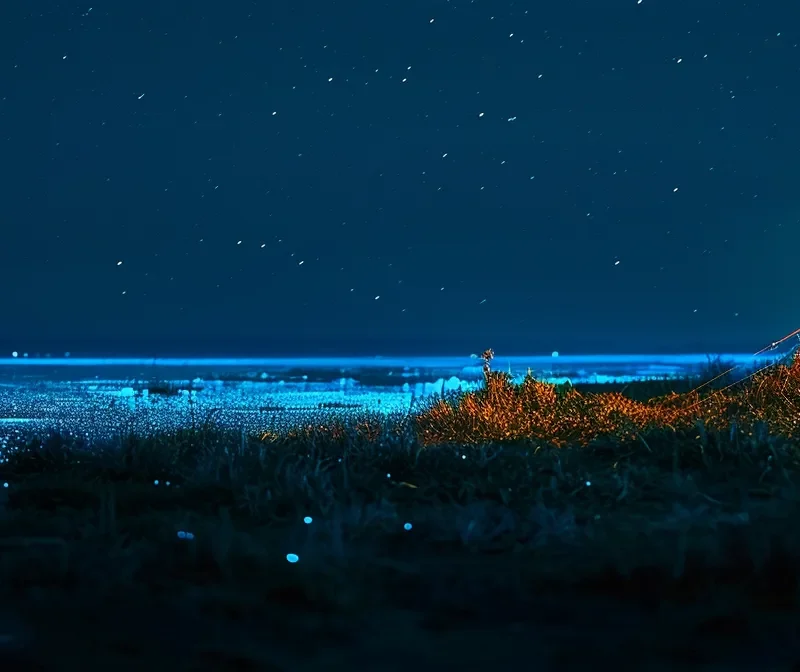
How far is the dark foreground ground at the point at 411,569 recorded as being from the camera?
3.87 m

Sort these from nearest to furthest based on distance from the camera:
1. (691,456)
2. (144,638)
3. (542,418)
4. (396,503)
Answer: (144,638)
(396,503)
(691,456)
(542,418)

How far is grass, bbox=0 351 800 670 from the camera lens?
12.9ft

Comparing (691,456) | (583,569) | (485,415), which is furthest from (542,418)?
(583,569)

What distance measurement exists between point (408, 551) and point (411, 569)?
50 centimetres

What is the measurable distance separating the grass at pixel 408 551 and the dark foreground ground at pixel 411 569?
15 mm

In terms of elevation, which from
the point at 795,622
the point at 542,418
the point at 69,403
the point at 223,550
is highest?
the point at 69,403

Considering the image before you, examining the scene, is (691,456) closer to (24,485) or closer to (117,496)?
(117,496)

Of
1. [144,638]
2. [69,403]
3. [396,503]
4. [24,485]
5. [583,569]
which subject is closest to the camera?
[144,638]

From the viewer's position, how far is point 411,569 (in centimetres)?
507

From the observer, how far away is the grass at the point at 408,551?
154 inches

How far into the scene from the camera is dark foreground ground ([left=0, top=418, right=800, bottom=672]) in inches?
152

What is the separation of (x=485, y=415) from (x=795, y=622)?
6.85 meters

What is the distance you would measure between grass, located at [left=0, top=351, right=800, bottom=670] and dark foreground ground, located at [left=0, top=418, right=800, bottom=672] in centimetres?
1

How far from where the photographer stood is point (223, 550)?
502 centimetres
